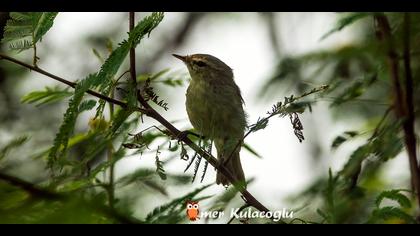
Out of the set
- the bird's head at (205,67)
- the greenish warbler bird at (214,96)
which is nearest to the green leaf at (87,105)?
the greenish warbler bird at (214,96)

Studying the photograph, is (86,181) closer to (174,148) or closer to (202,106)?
(174,148)

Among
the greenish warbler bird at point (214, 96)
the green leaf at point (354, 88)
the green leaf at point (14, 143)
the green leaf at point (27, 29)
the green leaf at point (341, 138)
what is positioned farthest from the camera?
the greenish warbler bird at point (214, 96)

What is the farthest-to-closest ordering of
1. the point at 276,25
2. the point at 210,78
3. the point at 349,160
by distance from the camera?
1. the point at 276,25
2. the point at 210,78
3. the point at 349,160

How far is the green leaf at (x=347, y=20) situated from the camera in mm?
2045

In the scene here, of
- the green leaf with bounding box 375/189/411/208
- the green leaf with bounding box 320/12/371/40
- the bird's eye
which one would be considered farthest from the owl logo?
the bird's eye

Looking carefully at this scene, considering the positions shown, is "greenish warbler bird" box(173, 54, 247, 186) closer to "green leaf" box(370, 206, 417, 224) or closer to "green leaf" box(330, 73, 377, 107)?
"green leaf" box(330, 73, 377, 107)

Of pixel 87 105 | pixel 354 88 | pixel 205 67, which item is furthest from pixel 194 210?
pixel 205 67

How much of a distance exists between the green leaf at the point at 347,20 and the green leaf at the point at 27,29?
0.85m

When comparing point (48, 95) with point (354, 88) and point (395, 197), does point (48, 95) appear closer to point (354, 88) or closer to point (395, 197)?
point (354, 88)

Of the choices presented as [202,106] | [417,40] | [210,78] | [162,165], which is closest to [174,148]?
[162,165]

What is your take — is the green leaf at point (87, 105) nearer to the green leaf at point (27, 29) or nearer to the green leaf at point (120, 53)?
the green leaf at point (120, 53)

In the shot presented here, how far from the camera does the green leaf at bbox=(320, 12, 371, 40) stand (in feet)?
6.71

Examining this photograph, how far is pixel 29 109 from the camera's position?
5293mm
